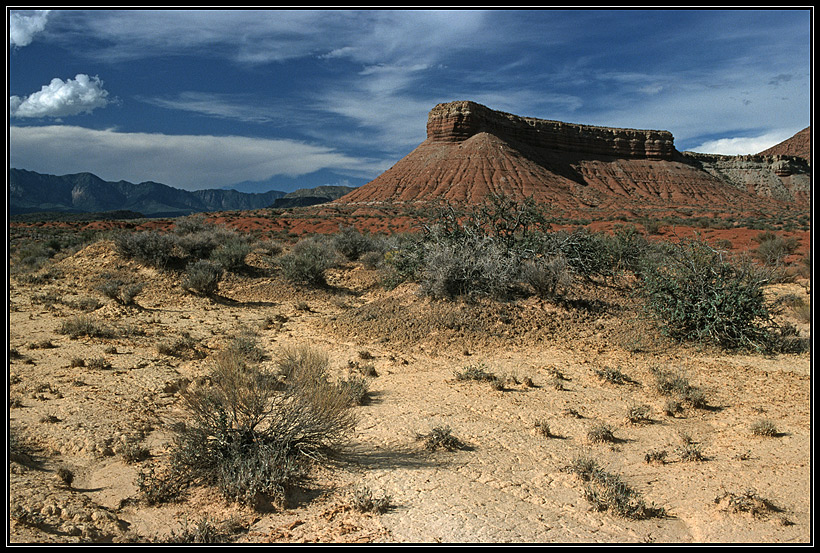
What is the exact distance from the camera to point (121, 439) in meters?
5.09

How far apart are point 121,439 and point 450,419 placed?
3531 millimetres

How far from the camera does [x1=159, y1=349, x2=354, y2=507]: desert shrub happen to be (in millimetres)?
4086

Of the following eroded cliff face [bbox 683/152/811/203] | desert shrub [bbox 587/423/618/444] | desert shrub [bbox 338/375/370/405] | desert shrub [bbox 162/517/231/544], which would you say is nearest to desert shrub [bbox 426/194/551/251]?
desert shrub [bbox 338/375/370/405]

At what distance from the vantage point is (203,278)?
44.6ft

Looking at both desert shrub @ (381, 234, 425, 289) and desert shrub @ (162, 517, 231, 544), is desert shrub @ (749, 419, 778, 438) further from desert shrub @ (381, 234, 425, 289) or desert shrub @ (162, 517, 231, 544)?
desert shrub @ (381, 234, 425, 289)

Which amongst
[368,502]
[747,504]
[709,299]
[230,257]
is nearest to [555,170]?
[230,257]

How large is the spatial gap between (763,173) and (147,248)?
10168 centimetres

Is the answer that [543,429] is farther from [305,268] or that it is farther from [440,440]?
[305,268]

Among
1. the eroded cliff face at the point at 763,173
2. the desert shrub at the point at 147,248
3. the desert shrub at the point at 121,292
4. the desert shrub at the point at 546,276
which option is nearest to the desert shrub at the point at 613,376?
the desert shrub at the point at 546,276

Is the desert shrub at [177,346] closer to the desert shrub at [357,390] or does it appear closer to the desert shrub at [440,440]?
the desert shrub at [357,390]

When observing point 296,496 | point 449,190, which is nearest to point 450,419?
point 296,496

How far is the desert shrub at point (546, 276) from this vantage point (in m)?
10.8

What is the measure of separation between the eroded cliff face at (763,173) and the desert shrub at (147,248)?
92247 millimetres
